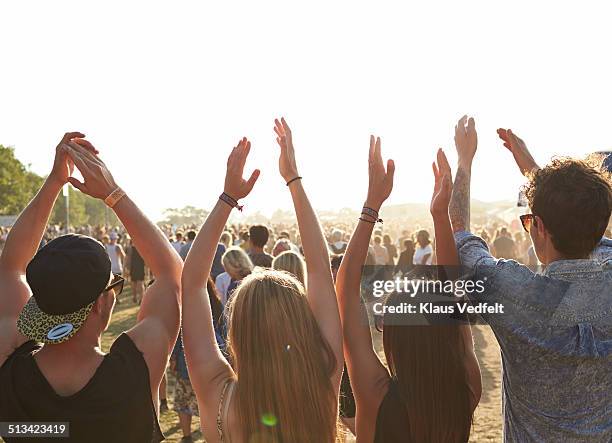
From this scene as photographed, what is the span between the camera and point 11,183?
74.1 metres

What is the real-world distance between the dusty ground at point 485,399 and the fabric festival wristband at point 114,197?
4.99 m

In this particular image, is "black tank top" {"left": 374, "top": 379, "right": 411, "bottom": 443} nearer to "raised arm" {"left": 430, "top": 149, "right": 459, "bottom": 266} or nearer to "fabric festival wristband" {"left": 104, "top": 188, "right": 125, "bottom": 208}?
"raised arm" {"left": 430, "top": 149, "right": 459, "bottom": 266}

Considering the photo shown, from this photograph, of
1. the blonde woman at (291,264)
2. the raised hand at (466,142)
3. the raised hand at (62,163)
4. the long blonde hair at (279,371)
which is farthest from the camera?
the blonde woman at (291,264)

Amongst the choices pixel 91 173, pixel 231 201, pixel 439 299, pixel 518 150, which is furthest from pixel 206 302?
pixel 518 150

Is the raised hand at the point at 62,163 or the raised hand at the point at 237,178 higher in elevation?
the raised hand at the point at 62,163

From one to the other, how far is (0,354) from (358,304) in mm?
1309

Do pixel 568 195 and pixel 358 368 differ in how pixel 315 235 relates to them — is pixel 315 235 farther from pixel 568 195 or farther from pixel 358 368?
pixel 568 195

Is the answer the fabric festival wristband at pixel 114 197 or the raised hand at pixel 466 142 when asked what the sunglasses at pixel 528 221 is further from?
the fabric festival wristband at pixel 114 197

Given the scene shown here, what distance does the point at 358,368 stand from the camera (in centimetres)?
239

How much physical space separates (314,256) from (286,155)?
456mm

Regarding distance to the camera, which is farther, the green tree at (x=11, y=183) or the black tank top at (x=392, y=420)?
the green tree at (x=11, y=183)

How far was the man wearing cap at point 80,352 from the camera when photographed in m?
1.96

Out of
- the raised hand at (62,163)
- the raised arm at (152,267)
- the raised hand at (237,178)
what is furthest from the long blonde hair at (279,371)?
the raised hand at (62,163)

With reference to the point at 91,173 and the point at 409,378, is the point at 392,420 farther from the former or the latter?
the point at 91,173
